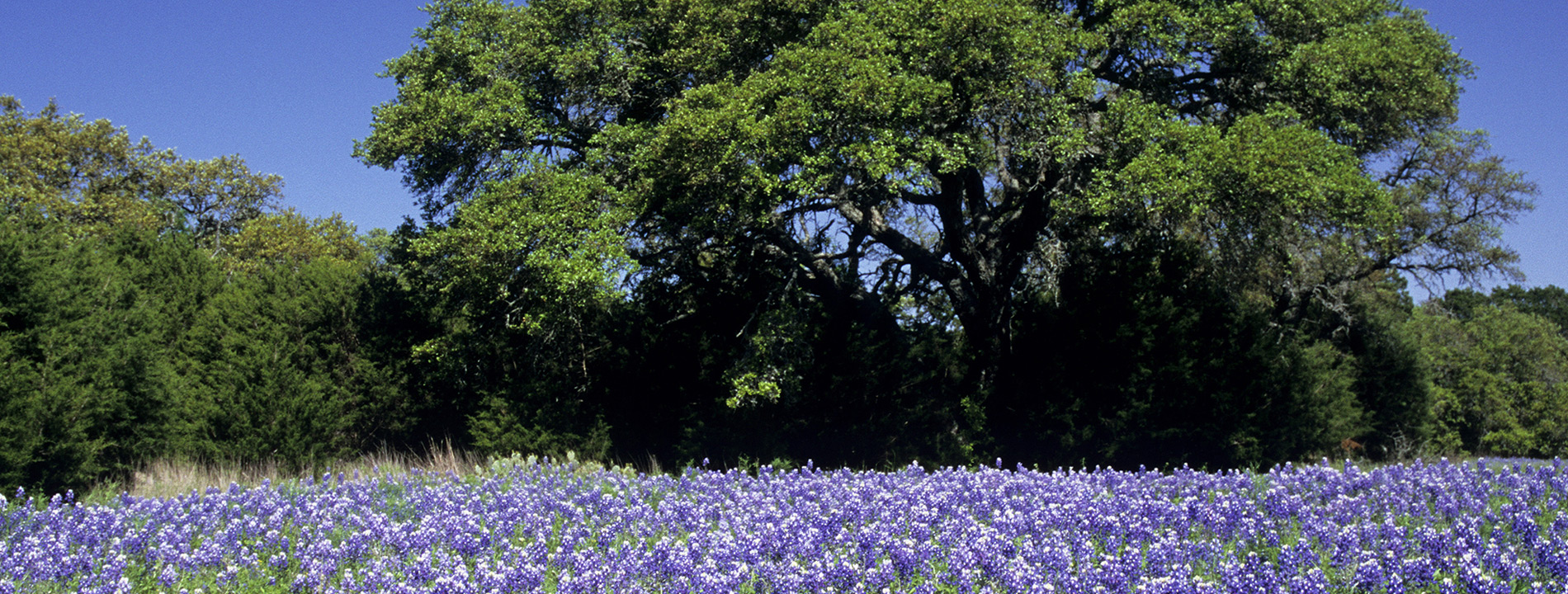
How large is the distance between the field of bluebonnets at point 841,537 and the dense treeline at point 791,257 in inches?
183

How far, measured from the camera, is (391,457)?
46.9 ft

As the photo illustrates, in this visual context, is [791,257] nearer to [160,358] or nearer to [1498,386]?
[160,358]

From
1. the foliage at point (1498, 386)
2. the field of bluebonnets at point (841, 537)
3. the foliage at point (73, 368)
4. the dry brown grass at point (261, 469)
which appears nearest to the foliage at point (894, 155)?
the dry brown grass at point (261, 469)

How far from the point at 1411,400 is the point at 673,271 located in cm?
1769

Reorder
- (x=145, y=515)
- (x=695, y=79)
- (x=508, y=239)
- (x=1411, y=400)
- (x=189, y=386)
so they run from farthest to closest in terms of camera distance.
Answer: (x=1411, y=400)
(x=695, y=79)
(x=189, y=386)
(x=508, y=239)
(x=145, y=515)

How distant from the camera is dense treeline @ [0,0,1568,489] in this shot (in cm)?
1214

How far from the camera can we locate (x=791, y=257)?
14922mm

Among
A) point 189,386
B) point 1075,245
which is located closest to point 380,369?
point 189,386

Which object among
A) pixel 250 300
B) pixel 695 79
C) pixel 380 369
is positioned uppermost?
pixel 695 79

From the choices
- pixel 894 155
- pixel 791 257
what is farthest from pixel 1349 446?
pixel 894 155

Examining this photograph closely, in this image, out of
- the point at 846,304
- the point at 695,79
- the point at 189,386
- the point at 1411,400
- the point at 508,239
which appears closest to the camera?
the point at 508,239

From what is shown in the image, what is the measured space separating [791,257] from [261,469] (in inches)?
307

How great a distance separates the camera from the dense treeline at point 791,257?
12.1 meters

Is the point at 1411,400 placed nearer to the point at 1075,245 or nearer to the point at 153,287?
the point at 1075,245
